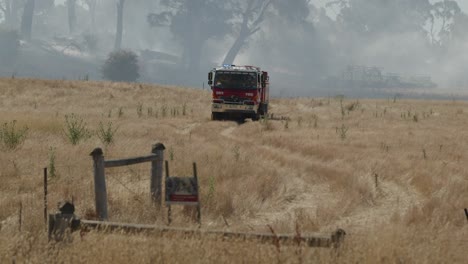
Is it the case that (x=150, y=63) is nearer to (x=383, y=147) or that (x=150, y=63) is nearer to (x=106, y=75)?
(x=106, y=75)

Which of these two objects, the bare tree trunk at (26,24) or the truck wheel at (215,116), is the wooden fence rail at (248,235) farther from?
the bare tree trunk at (26,24)

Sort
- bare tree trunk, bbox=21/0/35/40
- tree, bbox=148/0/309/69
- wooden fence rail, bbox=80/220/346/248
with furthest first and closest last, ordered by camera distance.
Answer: bare tree trunk, bbox=21/0/35/40
tree, bbox=148/0/309/69
wooden fence rail, bbox=80/220/346/248

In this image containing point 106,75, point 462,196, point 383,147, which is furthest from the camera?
point 106,75

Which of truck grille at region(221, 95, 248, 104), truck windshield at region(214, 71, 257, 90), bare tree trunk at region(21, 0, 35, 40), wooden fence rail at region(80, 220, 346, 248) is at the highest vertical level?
bare tree trunk at region(21, 0, 35, 40)

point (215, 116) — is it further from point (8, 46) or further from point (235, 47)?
point (235, 47)

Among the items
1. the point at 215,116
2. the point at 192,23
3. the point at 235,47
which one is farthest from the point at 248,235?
the point at 235,47

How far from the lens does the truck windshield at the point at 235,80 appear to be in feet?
93.0

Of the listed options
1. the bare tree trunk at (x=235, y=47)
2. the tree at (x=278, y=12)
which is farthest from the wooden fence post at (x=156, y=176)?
the bare tree trunk at (x=235, y=47)

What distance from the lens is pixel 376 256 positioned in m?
5.84

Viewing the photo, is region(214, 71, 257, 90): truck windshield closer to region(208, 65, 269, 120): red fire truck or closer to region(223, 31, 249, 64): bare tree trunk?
region(208, 65, 269, 120): red fire truck

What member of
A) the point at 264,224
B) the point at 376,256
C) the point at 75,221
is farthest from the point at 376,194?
the point at 75,221

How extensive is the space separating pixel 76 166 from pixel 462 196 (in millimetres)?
8536

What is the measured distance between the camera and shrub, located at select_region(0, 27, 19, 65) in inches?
5699

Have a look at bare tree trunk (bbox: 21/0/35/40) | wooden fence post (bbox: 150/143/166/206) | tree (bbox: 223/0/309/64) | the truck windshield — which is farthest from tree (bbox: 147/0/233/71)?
wooden fence post (bbox: 150/143/166/206)
